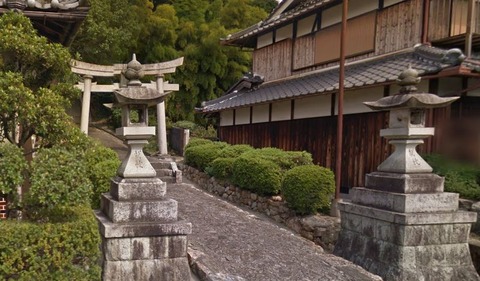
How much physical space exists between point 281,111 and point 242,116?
3332 millimetres

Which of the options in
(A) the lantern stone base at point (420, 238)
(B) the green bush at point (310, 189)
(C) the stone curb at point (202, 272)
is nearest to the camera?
(C) the stone curb at point (202, 272)

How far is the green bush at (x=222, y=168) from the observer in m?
13.8

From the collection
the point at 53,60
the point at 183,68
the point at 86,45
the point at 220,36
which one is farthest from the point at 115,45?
the point at 53,60

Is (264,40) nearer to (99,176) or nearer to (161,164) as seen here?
(161,164)

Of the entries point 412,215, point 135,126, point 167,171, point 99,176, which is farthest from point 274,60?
point 135,126

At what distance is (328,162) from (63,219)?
9.63 m

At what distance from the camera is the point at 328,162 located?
12.6 m

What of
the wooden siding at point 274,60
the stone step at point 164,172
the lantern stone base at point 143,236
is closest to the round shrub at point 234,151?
the stone step at point 164,172

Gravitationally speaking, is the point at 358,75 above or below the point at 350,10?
below

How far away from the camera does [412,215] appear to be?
5.73 meters

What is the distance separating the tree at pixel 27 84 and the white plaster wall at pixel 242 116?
514 inches

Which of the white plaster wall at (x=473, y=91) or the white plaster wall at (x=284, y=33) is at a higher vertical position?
the white plaster wall at (x=284, y=33)

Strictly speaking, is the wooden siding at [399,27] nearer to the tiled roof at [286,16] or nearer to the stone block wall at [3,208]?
the tiled roof at [286,16]

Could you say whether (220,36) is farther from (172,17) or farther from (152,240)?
(152,240)
